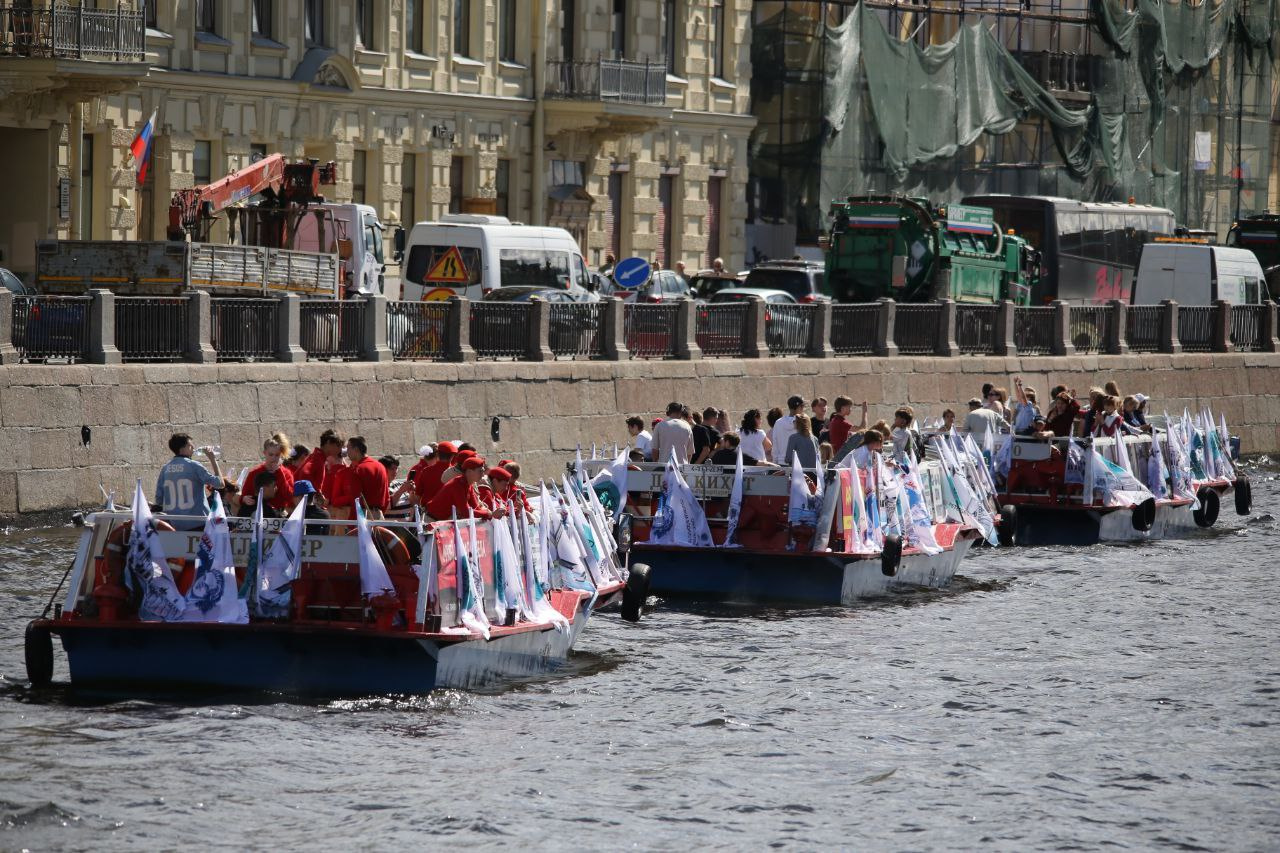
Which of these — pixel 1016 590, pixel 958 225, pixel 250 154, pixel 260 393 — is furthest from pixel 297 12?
pixel 1016 590

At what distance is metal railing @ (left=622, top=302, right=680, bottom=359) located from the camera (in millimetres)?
31000

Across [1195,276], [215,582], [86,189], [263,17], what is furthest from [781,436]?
[1195,276]

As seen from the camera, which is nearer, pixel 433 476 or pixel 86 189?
pixel 433 476

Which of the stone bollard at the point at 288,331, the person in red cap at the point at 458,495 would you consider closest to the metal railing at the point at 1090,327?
the stone bollard at the point at 288,331

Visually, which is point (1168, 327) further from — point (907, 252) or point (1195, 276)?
point (907, 252)

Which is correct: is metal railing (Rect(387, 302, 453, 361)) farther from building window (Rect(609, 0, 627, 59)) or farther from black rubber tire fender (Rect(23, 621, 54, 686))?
building window (Rect(609, 0, 627, 59))

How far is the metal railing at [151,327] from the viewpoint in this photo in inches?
976

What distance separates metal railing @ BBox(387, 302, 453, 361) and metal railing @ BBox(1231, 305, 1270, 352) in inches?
746

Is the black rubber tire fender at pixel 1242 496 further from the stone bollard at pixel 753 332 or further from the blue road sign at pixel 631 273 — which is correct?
the blue road sign at pixel 631 273

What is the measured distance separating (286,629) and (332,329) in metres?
11.8

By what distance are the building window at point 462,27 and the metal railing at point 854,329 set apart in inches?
494

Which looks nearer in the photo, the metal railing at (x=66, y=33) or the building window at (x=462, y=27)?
the metal railing at (x=66, y=33)

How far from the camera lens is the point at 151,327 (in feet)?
82.3

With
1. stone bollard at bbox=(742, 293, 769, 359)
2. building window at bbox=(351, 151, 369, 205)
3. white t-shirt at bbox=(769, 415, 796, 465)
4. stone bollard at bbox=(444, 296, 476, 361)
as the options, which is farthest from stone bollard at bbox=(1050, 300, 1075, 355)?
white t-shirt at bbox=(769, 415, 796, 465)
